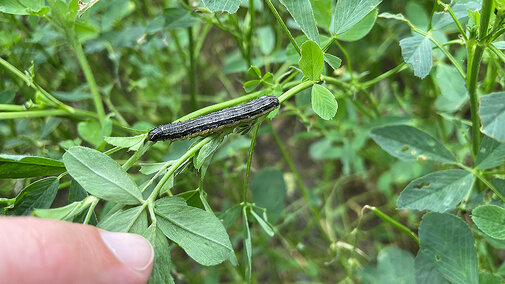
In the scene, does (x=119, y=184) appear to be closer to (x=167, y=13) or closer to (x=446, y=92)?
(x=167, y=13)

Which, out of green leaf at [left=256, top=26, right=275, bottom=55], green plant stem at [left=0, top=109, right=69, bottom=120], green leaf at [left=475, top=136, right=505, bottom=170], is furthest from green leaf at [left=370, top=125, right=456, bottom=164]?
green plant stem at [left=0, top=109, right=69, bottom=120]

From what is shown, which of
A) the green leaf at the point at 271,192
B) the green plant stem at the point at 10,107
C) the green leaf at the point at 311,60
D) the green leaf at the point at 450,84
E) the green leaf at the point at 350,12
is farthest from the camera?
the green leaf at the point at 271,192

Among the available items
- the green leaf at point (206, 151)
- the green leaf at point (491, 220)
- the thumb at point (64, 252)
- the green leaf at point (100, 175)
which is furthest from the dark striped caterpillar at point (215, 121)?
the green leaf at point (491, 220)

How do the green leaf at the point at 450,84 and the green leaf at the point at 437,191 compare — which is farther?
the green leaf at the point at 450,84

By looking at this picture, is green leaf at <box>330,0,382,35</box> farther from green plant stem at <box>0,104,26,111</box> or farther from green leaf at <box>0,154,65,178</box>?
green plant stem at <box>0,104,26,111</box>

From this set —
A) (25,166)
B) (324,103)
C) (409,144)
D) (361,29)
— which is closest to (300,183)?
(409,144)

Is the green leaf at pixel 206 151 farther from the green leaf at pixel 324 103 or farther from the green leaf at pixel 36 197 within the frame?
the green leaf at pixel 36 197

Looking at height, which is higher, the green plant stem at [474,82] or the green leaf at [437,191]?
the green plant stem at [474,82]
